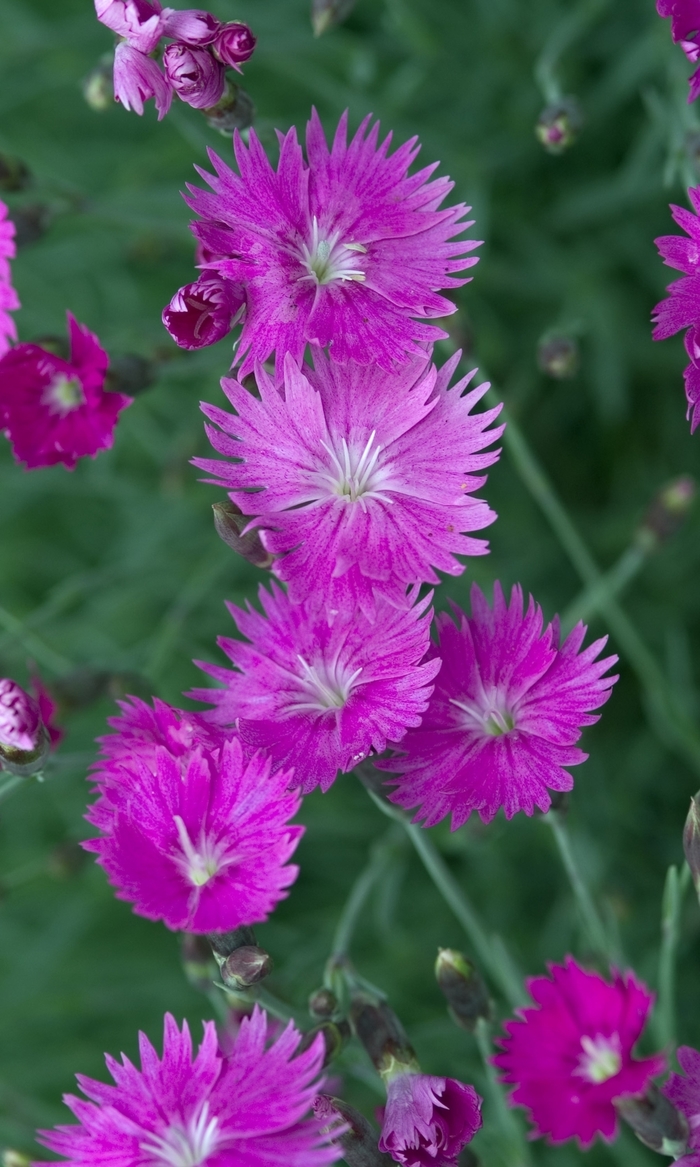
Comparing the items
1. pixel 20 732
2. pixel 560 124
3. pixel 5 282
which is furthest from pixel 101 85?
pixel 20 732

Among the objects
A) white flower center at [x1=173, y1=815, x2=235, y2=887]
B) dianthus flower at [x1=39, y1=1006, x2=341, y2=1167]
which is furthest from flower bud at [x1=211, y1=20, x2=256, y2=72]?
dianthus flower at [x1=39, y1=1006, x2=341, y2=1167]

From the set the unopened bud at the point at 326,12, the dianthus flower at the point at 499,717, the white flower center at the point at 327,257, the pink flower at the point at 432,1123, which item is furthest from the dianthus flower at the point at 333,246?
the pink flower at the point at 432,1123

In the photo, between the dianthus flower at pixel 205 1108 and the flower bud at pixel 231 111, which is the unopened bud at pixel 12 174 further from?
the dianthus flower at pixel 205 1108

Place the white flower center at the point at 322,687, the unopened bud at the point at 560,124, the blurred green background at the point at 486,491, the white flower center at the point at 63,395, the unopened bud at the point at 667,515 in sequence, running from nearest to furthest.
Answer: the white flower center at the point at 322,687
the white flower center at the point at 63,395
the unopened bud at the point at 560,124
the unopened bud at the point at 667,515
the blurred green background at the point at 486,491

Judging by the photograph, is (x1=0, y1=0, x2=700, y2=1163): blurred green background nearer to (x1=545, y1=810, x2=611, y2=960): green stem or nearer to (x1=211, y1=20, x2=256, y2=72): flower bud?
(x1=545, y1=810, x2=611, y2=960): green stem

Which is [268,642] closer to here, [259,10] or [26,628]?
[26,628]

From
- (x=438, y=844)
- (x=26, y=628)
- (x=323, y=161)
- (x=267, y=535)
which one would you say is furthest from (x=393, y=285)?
(x=438, y=844)
